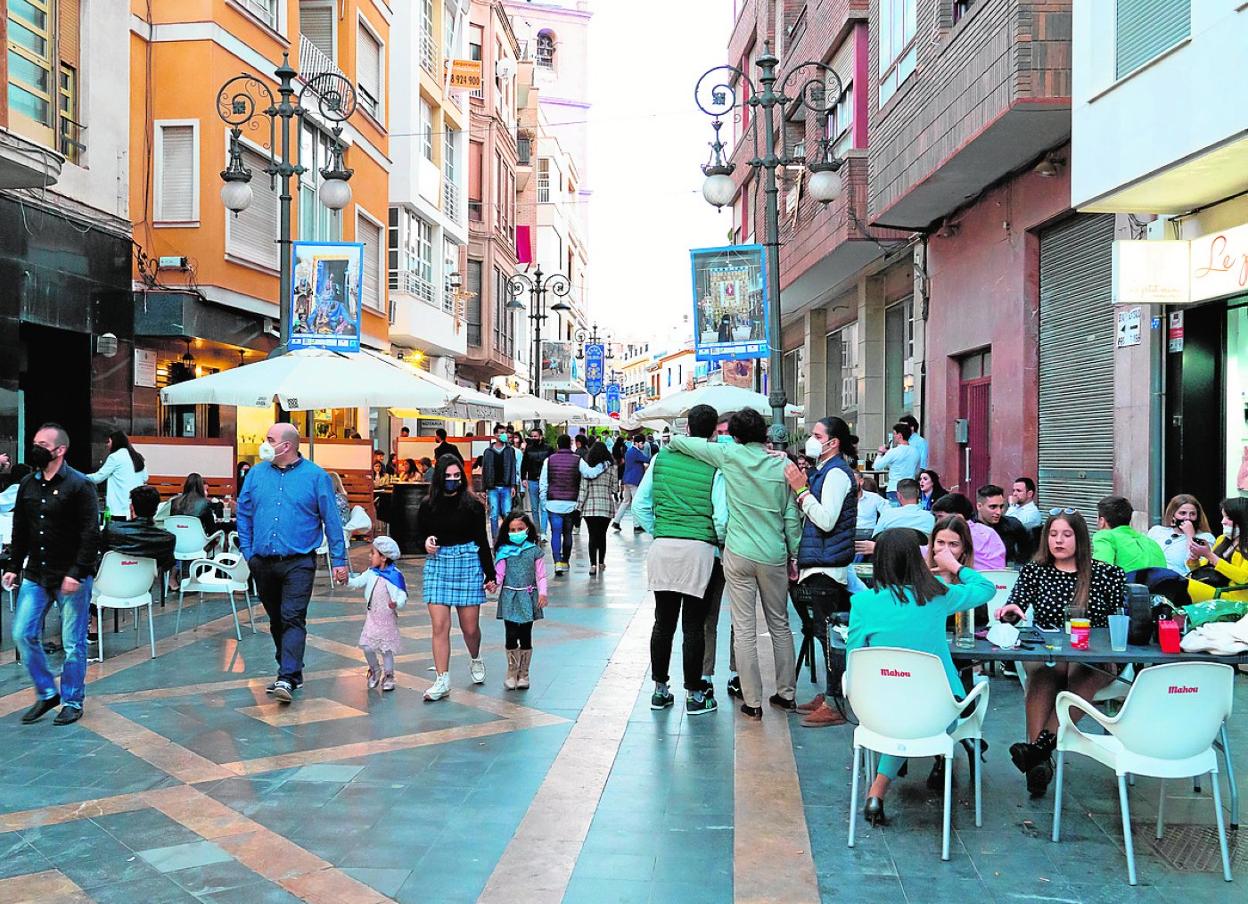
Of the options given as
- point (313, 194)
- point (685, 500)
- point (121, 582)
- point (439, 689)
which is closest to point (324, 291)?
point (121, 582)

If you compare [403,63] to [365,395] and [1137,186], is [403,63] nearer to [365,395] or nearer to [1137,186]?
[365,395]

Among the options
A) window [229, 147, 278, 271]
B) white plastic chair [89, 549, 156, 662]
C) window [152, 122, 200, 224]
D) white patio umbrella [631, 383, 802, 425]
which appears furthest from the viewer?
window [229, 147, 278, 271]

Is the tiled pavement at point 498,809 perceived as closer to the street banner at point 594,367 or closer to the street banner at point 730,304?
the street banner at point 730,304

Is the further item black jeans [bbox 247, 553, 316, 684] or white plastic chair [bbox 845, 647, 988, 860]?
black jeans [bbox 247, 553, 316, 684]

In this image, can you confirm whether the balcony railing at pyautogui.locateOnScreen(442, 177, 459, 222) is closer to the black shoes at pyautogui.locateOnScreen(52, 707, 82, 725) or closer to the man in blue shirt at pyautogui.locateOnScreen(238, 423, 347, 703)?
the man in blue shirt at pyautogui.locateOnScreen(238, 423, 347, 703)

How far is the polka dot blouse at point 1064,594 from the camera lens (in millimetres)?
6156

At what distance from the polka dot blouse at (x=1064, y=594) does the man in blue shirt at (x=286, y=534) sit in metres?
4.38

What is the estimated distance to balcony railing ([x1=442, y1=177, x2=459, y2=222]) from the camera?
1267 inches

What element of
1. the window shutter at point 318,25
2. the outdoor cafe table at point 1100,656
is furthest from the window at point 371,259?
the outdoor cafe table at point 1100,656

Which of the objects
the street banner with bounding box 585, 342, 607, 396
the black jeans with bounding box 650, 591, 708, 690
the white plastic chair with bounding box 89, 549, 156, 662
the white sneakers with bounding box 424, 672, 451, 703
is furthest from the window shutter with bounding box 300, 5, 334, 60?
the street banner with bounding box 585, 342, 607, 396

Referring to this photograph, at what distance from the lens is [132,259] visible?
17.0 m

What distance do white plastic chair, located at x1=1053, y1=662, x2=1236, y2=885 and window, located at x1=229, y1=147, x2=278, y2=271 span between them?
16608 mm

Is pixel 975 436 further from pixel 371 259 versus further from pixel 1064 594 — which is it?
pixel 371 259

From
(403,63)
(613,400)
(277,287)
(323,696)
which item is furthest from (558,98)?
(323,696)
